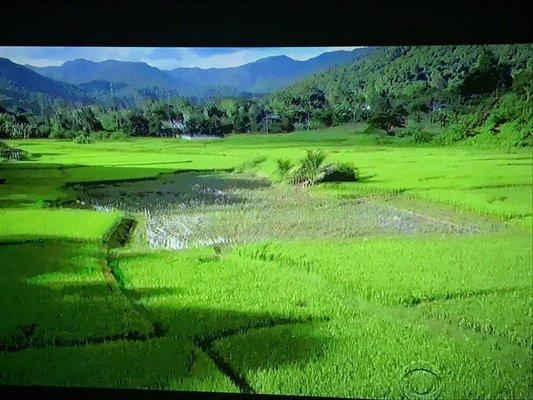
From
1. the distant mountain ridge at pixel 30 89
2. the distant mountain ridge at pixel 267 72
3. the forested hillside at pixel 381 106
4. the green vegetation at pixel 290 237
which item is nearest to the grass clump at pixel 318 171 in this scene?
the green vegetation at pixel 290 237

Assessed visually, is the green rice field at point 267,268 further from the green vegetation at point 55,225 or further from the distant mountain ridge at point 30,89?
the distant mountain ridge at point 30,89

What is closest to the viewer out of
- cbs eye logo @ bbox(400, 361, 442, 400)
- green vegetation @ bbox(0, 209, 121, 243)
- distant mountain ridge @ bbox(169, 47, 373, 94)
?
cbs eye logo @ bbox(400, 361, 442, 400)

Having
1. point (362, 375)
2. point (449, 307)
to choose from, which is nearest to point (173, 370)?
point (362, 375)

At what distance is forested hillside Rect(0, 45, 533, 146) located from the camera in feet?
10.4

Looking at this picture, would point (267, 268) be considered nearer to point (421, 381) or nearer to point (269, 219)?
point (269, 219)

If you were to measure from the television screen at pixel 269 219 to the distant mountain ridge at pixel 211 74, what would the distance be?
0.04 feet

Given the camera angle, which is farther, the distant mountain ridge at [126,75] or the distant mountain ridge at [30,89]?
the distant mountain ridge at [30,89]

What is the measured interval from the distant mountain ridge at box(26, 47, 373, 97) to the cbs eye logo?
1.51 meters

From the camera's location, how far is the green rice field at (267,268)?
3109 millimetres

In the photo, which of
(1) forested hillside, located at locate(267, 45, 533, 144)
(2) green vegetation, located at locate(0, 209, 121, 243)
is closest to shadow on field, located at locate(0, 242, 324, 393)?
(2) green vegetation, located at locate(0, 209, 121, 243)

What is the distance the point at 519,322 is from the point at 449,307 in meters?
0.32

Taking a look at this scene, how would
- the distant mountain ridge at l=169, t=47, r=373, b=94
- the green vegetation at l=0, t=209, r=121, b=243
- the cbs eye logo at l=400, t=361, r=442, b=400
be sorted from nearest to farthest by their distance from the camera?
the cbs eye logo at l=400, t=361, r=442, b=400
the distant mountain ridge at l=169, t=47, r=373, b=94
the green vegetation at l=0, t=209, r=121, b=243

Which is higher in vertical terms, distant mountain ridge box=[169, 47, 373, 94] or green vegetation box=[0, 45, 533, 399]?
distant mountain ridge box=[169, 47, 373, 94]

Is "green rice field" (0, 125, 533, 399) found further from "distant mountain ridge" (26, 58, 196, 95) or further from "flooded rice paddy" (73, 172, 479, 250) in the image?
"distant mountain ridge" (26, 58, 196, 95)
